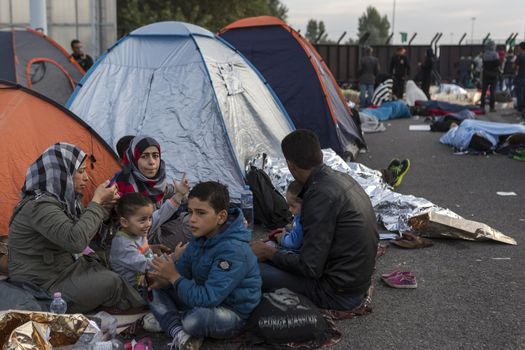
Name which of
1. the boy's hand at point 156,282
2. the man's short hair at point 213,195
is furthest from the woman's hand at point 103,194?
the man's short hair at point 213,195

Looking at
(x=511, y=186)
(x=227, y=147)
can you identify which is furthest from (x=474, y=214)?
(x=227, y=147)

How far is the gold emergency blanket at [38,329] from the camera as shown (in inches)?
118

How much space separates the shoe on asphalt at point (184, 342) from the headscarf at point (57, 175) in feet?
3.64

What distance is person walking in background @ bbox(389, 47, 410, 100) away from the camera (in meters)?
17.5

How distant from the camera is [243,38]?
32.7 feet

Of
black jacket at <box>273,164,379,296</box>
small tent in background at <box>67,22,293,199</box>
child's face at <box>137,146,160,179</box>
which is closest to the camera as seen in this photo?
black jacket at <box>273,164,379,296</box>

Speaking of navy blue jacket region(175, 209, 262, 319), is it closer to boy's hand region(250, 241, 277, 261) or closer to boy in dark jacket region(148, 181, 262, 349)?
boy in dark jacket region(148, 181, 262, 349)

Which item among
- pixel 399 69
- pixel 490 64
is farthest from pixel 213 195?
pixel 399 69

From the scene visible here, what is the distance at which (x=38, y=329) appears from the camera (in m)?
3.11

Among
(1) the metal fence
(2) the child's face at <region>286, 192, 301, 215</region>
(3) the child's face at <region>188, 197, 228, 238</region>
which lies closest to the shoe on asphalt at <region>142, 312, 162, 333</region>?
(3) the child's face at <region>188, 197, 228, 238</region>

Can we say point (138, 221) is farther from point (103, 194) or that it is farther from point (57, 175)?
point (57, 175)

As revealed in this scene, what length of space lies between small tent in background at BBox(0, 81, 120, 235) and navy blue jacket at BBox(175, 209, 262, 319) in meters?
2.02

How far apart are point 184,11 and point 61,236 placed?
24869 millimetres

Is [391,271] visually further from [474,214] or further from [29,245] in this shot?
[29,245]
